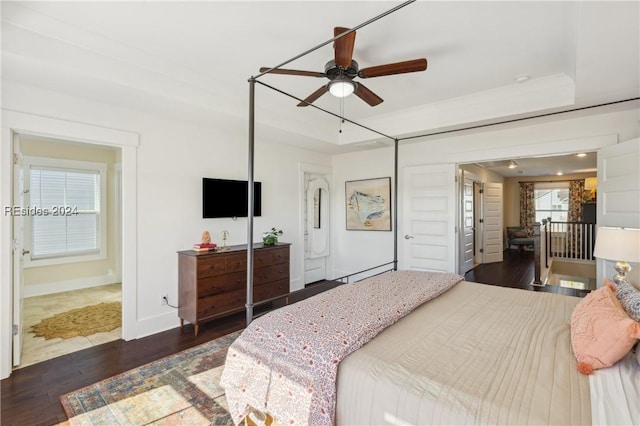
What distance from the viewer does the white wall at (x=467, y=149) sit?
338cm

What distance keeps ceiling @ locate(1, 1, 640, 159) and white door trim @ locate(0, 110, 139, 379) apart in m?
0.30

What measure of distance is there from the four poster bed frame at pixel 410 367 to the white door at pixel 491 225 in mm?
5629

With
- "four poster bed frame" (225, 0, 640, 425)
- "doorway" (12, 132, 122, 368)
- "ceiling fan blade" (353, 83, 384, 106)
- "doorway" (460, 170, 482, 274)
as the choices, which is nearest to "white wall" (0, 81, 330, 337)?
"doorway" (12, 132, 122, 368)

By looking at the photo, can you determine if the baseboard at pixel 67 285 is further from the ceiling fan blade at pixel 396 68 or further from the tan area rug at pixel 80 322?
the ceiling fan blade at pixel 396 68

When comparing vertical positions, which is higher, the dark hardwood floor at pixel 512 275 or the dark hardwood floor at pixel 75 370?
the dark hardwood floor at pixel 512 275

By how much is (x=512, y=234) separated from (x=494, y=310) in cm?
826

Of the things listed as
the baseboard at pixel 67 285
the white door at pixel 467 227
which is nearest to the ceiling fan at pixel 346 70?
the white door at pixel 467 227

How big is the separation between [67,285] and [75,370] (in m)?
3.10

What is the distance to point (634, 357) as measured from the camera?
1305 millimetres

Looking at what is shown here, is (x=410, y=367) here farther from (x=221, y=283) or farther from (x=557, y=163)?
(x=557, y=163)

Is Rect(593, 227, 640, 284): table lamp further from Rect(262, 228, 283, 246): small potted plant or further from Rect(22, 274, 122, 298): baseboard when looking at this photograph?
Rect(22, 274, 122, 298): baseboard

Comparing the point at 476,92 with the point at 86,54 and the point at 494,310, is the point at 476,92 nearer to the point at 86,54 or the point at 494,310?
the point at 494,310

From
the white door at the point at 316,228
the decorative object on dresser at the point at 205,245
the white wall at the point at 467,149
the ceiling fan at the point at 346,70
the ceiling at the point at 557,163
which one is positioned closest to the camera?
the ceiling fan at the point at 346,70

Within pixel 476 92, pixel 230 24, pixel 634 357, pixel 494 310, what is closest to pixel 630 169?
pixel 476 92
